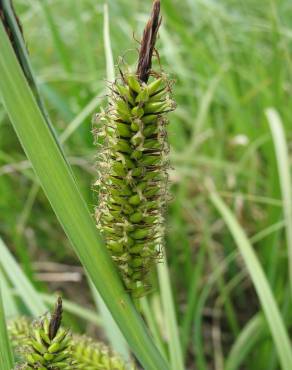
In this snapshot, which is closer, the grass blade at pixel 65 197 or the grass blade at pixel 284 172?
the grass blade at pixel 65 197

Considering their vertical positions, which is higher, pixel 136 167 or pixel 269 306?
pixel 136 167

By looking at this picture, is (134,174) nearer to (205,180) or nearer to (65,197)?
(65,197)

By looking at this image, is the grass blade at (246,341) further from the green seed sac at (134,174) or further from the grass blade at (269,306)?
the green seed sac at (134,174)

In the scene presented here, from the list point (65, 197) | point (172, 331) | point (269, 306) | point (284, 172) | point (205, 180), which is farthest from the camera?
point (205, 180)

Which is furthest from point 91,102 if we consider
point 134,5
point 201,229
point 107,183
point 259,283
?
point 107,183

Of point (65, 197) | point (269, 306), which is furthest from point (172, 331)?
point (65, 197)

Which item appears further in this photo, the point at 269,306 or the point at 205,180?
the point at 205,180

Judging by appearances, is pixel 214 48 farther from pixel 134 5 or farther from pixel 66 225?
pixel 66 225

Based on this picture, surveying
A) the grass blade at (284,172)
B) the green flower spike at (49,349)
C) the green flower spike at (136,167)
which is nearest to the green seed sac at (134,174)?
the green flower spike at (136,167)

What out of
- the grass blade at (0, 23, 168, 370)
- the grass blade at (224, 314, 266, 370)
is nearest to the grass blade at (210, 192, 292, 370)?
the grass blade at (224, 314, 266, 370)

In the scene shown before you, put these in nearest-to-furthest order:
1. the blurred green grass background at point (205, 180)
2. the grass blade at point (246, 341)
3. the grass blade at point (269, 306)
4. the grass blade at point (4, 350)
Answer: the grass blade at point (4, 350) < the grass blade at point (269, 306) < the grass blade at point (246, 341) < the blurred green grass background at point (205, 180)
